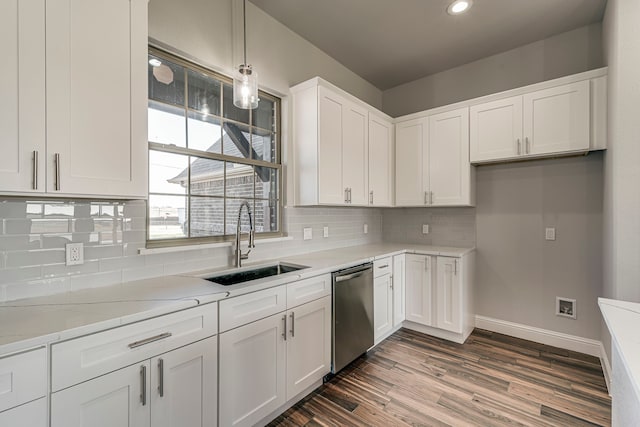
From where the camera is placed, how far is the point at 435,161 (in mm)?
3283

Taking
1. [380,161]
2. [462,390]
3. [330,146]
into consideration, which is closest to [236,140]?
[330,146]

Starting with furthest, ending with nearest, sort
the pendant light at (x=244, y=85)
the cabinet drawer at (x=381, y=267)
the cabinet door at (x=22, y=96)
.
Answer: the cabinet drawer at (x=381, y=267) < the pendant light at (x=244, y=85) < the cabinet door at (x=22, y=96)

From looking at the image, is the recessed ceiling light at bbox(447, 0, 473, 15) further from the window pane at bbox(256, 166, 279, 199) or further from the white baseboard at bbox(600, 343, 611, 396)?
the white baseboard at bbox(600, 343, 611, 396)

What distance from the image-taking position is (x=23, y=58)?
1176 mm

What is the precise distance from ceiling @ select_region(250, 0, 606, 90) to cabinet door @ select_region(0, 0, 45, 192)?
5.67ft

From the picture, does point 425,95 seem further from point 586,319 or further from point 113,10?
point 113,10

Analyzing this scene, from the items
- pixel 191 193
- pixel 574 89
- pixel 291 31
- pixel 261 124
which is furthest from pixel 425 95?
pixel 191 193

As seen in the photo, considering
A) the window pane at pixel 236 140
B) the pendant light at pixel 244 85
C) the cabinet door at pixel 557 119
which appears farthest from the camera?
the cabinet door at pixel 557 119

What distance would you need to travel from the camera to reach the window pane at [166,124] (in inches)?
76.4

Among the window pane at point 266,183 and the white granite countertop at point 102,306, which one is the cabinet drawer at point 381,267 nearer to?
the white granite countertop at point 102,306

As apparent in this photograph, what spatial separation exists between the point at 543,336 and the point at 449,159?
2.01 m

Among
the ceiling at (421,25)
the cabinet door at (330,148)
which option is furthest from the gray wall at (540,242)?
the cabinet door at (330,148)

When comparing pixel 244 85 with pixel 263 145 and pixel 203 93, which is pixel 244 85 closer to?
pixel 203 93

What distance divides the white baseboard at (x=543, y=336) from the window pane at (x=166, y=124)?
11.5 ft
